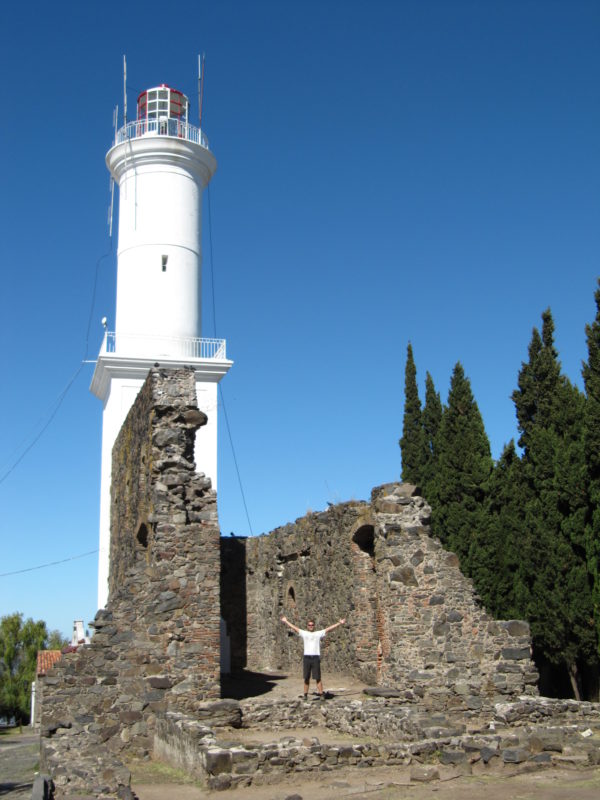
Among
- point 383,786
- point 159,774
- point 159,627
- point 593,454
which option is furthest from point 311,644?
point 593,454

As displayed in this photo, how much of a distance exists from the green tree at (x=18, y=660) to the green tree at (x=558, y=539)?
30854mm

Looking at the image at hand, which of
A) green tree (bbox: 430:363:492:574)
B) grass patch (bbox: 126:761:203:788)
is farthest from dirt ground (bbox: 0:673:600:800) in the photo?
green tree (bbox: 430:363:492:574)

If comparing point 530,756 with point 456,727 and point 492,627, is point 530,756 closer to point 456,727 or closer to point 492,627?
point 456,727

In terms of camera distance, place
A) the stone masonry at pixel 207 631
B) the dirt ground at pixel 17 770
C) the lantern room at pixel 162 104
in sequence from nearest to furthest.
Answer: the dirt ground at pixel 17 770
the stone masonry at pixel 207 631
the lantern room at pixel 162 104

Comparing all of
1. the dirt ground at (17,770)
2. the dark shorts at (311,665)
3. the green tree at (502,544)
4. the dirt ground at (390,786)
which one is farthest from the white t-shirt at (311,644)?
the green tree at (502,544)

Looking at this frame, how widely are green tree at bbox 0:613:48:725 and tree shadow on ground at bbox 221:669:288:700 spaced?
28149mm

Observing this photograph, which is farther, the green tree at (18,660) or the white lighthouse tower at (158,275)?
the green tree at (18,660)

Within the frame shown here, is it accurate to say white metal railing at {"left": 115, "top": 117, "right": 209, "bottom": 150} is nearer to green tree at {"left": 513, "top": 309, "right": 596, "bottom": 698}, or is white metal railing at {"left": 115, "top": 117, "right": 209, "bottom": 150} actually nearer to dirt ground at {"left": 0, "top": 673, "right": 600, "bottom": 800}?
green tree at {"left": 513, "top": 309, "right": 596, "bottom": 698}

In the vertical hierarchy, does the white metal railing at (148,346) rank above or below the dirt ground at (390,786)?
above

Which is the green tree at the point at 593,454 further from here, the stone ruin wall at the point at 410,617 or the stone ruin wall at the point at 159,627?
the stone ruin wall at the point at 159,627

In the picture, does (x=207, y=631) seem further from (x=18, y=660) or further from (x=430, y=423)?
(x=18, y=660)

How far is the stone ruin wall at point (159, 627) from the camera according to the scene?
1322 cm

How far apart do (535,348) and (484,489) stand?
3.95 meters

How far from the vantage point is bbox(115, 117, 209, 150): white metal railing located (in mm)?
28953
